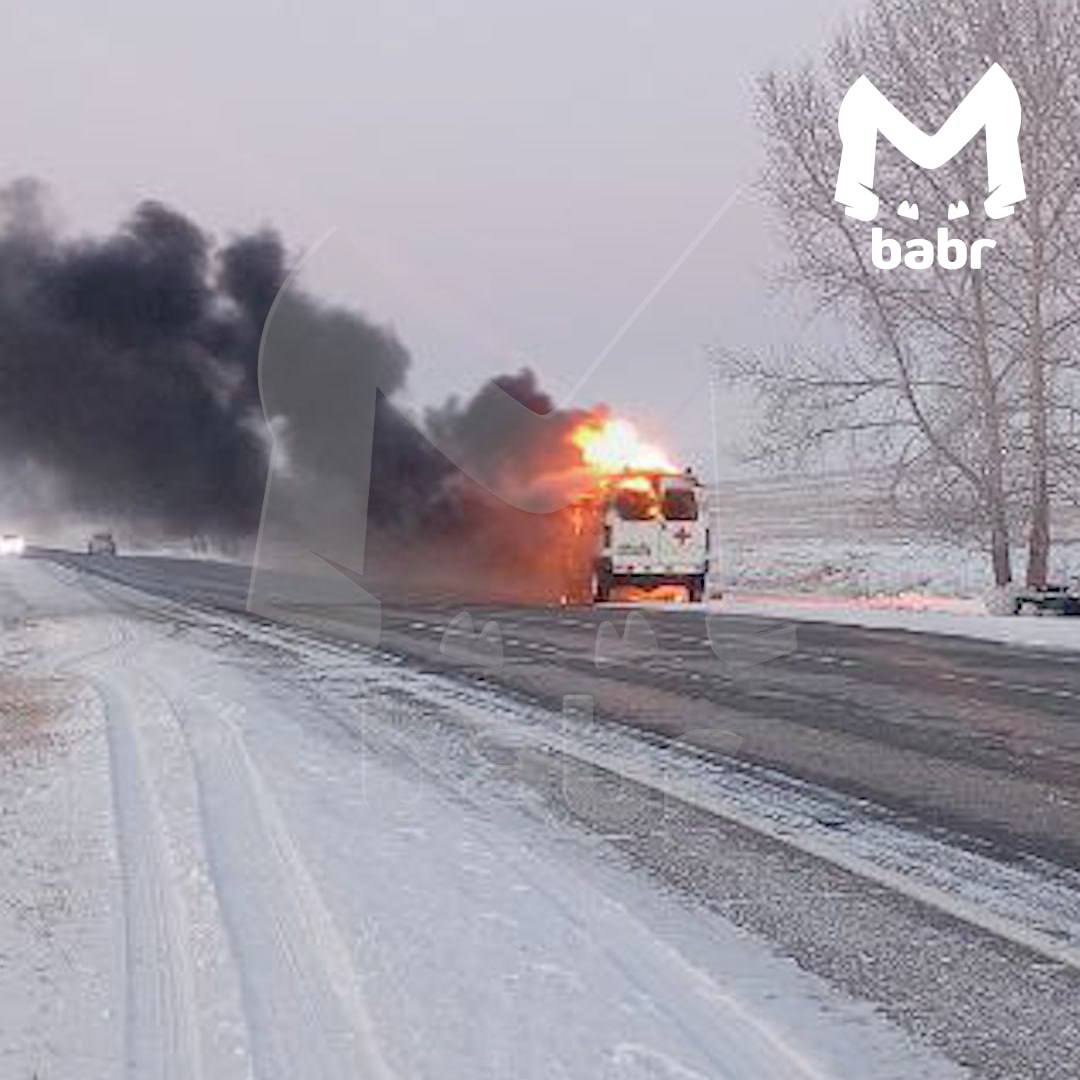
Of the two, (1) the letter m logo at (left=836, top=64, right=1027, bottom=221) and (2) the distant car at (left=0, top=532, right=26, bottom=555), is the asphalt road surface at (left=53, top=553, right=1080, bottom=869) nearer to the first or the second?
(1) the letter m logo at (left=836, top=64, right=1027, bottom=221)

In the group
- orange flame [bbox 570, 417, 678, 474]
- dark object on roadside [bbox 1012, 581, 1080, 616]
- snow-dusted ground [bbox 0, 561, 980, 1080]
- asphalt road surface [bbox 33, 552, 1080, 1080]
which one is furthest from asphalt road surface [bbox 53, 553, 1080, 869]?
orange flame [bbox 570, 417, 678, 474]

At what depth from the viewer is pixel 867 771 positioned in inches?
331

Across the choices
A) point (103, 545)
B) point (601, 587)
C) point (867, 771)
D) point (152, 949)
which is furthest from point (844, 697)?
point (103, 545)

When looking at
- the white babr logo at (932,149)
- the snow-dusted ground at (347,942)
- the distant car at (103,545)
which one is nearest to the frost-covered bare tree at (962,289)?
the white babr logo at (932,149)

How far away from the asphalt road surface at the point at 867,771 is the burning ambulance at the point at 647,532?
6.05 m

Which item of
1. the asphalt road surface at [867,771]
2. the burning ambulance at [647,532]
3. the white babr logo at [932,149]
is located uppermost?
the white babr logo at [932,149]

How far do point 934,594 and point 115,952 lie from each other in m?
30.9

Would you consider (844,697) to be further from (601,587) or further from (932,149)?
(932,149)

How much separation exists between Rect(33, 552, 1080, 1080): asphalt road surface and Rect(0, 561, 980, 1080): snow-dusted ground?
28 cm

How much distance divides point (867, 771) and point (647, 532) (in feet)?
58.8

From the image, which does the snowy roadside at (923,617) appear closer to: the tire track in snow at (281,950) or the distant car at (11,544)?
the tire track in snow at (281,950)

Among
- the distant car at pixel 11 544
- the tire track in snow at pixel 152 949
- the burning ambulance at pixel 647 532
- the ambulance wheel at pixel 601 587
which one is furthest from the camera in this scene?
the distant car at pixel 11 544

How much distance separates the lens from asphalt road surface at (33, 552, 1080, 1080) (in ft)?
14.4

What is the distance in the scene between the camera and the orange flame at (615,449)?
27656 mm
